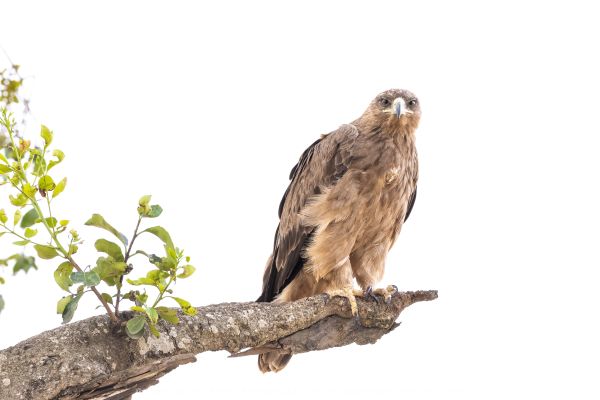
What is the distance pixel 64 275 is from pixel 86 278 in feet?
0.47

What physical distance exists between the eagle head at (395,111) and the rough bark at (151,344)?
3.67ft

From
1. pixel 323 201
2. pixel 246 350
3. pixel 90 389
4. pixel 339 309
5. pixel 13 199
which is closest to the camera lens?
pixel 13 199

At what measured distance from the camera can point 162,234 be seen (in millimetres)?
3375

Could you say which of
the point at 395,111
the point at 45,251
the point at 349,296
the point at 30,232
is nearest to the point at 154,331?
the point at 45,251

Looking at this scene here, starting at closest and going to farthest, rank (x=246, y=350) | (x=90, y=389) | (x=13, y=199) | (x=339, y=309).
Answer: (x=13, y=199) → (x=90, y=389) → (x=246, y=350) → (x=339, y=309)

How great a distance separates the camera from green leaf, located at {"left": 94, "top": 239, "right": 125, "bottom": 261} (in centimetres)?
332

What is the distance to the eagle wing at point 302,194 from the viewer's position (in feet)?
16.0

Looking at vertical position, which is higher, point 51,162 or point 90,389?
point 51,162

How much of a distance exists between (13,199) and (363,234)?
7.61 feet

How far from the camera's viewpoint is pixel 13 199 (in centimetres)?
321

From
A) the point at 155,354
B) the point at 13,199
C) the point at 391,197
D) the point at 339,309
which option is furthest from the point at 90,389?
the point at 391,197

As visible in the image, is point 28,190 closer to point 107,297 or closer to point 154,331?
point 107,297

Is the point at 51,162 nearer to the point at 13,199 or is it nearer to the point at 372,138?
the point at 13,199

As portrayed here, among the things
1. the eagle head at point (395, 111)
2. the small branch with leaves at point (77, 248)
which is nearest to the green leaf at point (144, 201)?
the small branch with leaves at point (77, 248)
